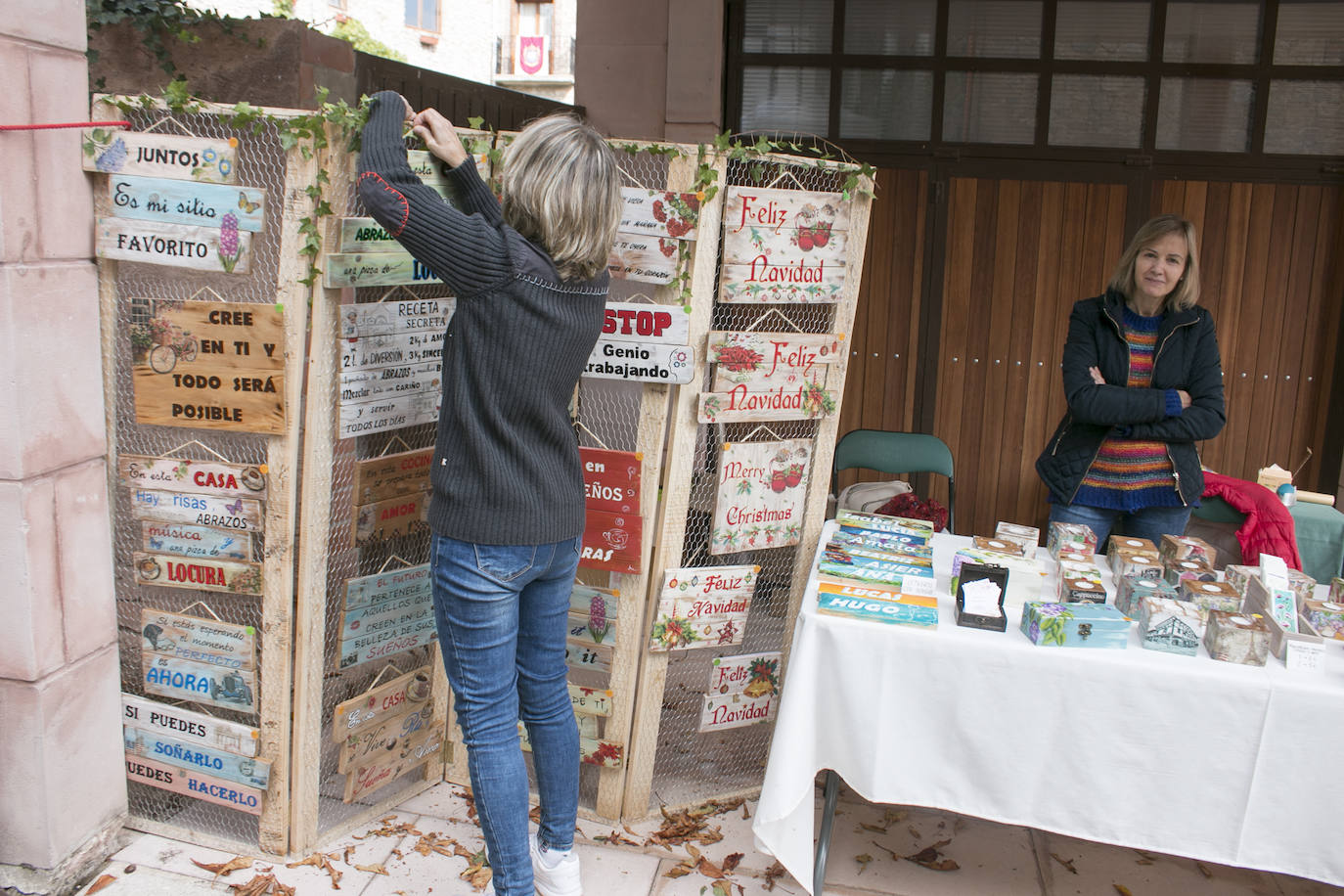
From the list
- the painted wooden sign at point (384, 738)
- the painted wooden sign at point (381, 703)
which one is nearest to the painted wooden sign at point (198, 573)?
the painted wooden sign at point (381, 703)

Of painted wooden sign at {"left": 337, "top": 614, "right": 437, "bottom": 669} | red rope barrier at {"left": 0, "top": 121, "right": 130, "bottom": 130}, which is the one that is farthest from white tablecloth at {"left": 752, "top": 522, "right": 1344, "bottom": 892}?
red rope barrier at {"left": 0, "top": 121, "right": 130, "bottom": 130}

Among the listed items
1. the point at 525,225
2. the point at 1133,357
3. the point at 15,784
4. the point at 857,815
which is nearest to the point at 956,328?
the point at 1133,357

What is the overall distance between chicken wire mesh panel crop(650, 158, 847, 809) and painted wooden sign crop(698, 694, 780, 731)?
0.13 m


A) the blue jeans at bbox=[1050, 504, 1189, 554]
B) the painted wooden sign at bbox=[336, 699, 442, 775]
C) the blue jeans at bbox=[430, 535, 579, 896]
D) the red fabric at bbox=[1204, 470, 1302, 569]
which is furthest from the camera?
the red fabric at bbox=[1204, 470, 1302, 569]

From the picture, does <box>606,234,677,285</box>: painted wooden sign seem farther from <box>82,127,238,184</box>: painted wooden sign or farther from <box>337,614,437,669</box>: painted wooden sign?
<box>337,614,437,669</box>: painted wooden sign

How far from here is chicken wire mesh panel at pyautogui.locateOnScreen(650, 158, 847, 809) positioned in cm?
273

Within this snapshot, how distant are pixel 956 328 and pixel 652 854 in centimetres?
330

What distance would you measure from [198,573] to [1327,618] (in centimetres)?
277

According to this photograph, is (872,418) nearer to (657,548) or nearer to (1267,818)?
(657,548)

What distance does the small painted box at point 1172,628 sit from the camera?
2197 mm

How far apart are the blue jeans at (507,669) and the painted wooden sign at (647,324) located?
2.01 ft

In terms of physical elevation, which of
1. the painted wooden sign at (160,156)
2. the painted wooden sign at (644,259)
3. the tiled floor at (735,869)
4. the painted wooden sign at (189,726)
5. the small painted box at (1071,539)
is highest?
the painted wooden sign at (160,156)

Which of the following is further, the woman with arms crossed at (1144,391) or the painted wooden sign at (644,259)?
the woman with arms crossed at (1144,391)

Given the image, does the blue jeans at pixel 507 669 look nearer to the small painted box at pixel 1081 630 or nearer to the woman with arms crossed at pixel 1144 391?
the small painted box at pixel 1081 630
